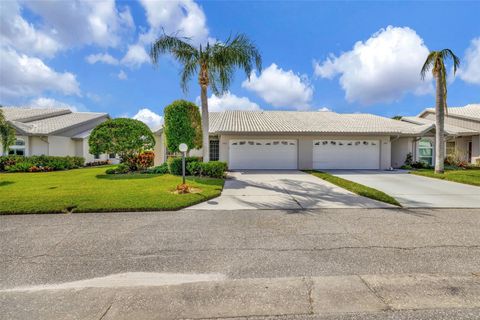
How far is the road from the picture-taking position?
241 centimetres

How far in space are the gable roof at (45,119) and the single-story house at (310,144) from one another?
28.1ft

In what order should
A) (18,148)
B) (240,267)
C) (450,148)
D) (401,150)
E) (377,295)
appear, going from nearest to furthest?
(377,295) < (240,267) < (18,148) < (401,150) < (450,148)

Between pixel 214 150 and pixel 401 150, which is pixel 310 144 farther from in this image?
pixel 401 150

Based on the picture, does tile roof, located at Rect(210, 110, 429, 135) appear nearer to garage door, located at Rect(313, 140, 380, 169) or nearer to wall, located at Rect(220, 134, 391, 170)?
wall, located at Rect(220, 134, 391, 170)

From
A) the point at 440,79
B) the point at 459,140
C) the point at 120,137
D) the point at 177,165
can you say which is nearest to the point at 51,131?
the point at 120,137

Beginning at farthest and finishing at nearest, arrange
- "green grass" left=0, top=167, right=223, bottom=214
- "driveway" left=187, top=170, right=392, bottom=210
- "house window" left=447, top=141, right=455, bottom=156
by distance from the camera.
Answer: "house window" left=447, top=141, right=455, bottom=156
"driveway" left=187, top=170, right=392, bottom=210
"green grass" left=0, top=167, right=223, bottom=214

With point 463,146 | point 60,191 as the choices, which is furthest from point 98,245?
point 463,146

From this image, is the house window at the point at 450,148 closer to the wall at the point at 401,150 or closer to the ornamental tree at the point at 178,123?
the wall at the point at 401,150

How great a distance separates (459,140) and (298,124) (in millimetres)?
15773

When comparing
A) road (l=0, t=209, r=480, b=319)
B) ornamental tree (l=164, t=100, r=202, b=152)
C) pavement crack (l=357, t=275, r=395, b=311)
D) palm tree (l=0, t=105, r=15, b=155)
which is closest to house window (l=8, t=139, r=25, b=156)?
palm tree (l=0, t=105, r=15, b=155)

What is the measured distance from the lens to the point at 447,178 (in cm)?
1123

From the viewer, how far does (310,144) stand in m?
15.4

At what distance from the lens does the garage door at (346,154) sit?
1554cm

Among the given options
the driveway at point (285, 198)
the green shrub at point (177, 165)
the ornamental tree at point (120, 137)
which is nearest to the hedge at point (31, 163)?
the ornamental tree at point (120, 137)
